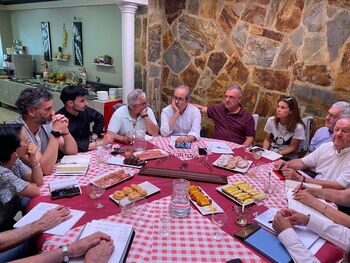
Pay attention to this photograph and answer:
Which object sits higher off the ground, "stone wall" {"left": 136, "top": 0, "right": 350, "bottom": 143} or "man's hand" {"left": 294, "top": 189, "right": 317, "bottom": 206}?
"stone wall" {"left": 136, "top": 0, "right": 350, "bottom": 143}

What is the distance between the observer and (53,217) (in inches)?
51.6

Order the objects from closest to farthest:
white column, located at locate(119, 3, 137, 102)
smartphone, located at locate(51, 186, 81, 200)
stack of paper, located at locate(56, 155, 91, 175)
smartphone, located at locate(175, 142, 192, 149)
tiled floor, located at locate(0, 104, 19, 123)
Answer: smartphone, located at locate(51, 186, 81, 200) → stack of paper, located at locate(56, 155, 91, 175) → smartphone, located at locate(175, 142, 192, 149) → white column, located at locate(119, 3, 137, 102) → tiled floor, located at locate(0, 104, 19, 123)

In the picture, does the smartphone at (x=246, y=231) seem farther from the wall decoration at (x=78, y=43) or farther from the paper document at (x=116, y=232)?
the wall decoration at (x=78, y=43)

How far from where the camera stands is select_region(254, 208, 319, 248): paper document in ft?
4.20

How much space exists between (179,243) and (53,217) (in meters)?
0.63

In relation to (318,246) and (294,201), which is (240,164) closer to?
(294,201)

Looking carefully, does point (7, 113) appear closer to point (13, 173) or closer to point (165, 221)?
point (13, 173)

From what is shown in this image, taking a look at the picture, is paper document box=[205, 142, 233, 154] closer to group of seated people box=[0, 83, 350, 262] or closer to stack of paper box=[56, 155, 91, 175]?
group of seated people box=[0, 83, 350, 262]

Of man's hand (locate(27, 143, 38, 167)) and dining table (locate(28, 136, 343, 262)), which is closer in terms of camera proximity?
dining table (locate(28, 136, 343, 262))

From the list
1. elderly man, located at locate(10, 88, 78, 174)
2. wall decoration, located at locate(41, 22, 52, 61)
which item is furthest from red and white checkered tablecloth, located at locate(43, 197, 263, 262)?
wall decoration, located at locate(41, 22, 52, 61)

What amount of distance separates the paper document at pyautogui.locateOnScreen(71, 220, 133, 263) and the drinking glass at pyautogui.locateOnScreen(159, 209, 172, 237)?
0.49 ft

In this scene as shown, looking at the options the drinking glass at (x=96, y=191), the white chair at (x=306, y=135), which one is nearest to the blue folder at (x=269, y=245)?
the drinking glass at (x=96, y=191)

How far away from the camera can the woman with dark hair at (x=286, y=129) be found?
2.82 m

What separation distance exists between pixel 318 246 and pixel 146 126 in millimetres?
1937
